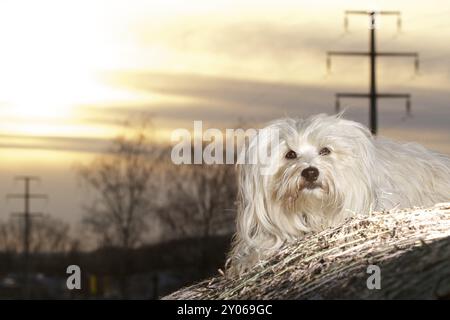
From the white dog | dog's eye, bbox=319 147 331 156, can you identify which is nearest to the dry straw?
the white dog

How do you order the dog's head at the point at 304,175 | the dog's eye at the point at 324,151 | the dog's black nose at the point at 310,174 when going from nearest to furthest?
the dog's black nose at the point at 310,174
the dog's head at the point at 304,175
the dog's eye at the point at 324,151

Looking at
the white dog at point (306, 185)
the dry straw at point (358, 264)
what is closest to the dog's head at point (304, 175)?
the white dog at point (306, 185)

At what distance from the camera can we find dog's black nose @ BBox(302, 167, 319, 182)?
41.6 feet

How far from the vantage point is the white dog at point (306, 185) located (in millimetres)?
12859

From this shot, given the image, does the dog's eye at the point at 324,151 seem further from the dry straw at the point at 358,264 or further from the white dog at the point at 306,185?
the dry straw at the point at 358,264

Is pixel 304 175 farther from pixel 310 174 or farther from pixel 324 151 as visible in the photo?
pixel 324 151

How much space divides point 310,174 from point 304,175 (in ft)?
0.20

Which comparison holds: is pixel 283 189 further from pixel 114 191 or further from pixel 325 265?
pixel 114 191

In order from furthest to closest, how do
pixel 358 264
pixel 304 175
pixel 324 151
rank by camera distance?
1. pixel 324 151
2. pixel 304 175
3. pixel 358 264

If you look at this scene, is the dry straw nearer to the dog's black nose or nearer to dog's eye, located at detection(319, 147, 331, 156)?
the dog's black nose

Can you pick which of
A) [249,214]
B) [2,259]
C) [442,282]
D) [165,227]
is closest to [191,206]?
[165,227]

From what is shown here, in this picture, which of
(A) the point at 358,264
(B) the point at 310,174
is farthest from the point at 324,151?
(A) the point at 358,264

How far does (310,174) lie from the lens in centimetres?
1270

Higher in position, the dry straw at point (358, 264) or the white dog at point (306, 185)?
the white dog at point (306, 185)
